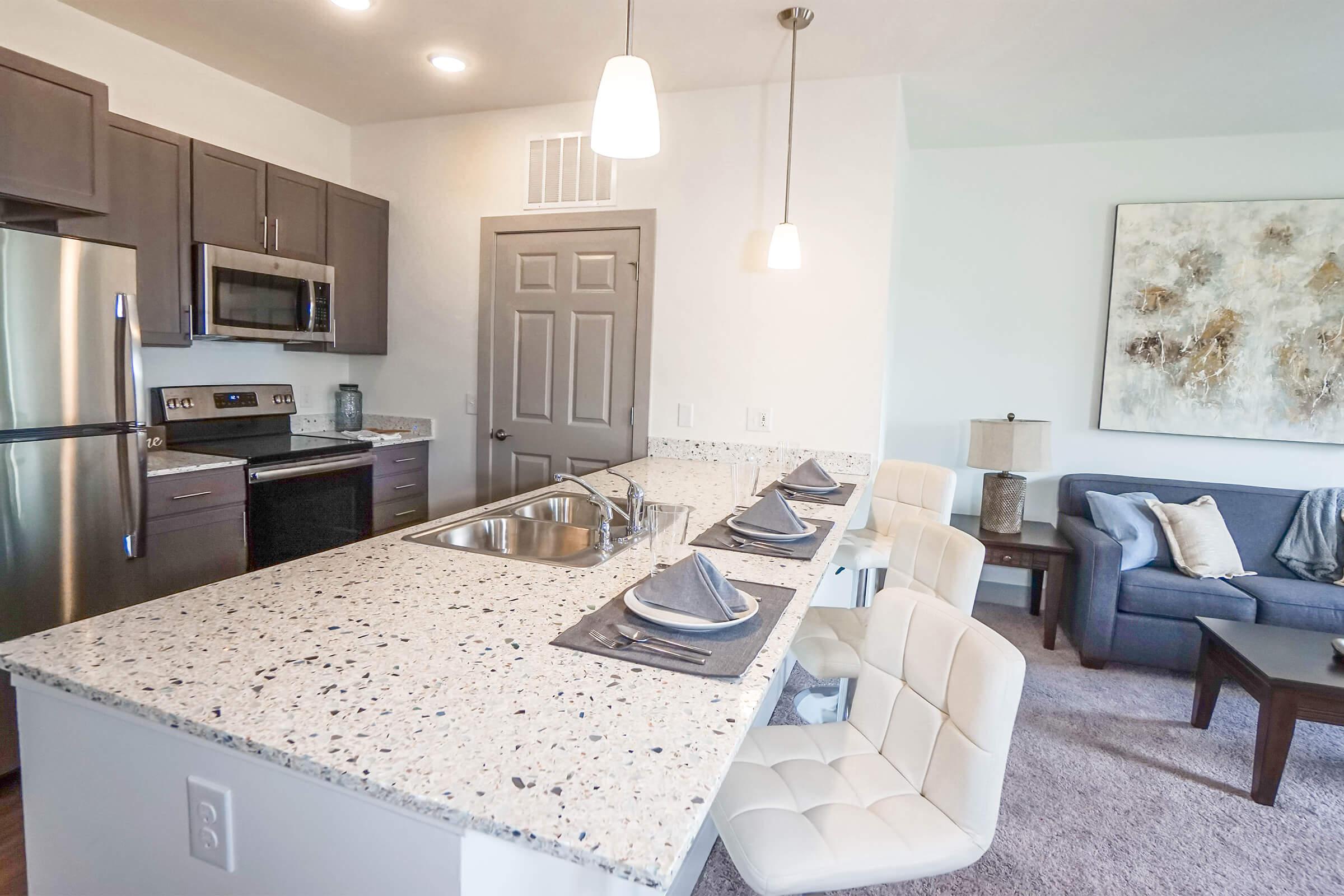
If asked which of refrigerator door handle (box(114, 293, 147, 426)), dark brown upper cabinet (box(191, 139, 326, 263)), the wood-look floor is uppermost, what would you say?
dark brown upper cabinet (box(191, 139, 326, 263))

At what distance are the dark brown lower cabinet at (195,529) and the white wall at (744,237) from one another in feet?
4.41

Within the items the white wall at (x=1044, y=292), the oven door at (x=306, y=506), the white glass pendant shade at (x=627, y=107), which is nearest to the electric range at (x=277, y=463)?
the oven door at (x=306, y=506)

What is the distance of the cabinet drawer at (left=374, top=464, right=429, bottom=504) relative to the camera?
365cm

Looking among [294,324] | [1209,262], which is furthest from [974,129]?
[294,324]

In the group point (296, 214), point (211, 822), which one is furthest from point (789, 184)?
point (211, 822)

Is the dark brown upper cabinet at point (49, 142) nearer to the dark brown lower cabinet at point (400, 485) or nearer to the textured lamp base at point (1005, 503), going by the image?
the dark brown lower cabinet at point (400, 485)

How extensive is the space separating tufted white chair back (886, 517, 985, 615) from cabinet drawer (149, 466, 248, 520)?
2.48m

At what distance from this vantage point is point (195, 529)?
8.82 feet

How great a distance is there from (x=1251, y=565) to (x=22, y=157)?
523 centimetres

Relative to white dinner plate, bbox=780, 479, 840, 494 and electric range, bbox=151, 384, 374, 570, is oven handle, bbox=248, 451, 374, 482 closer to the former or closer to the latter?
electric range, bbox=151, 384, 374, 570

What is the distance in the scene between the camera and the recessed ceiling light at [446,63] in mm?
2990

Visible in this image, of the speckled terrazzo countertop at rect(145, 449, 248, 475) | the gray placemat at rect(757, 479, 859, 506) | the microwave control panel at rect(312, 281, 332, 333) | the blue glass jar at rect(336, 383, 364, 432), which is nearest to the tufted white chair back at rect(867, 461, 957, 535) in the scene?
the gray placemat at rect(757, 479, 859, 506)

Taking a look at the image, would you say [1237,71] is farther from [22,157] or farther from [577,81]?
[22,157]

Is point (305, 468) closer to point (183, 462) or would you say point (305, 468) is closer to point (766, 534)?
point (183, 462)
